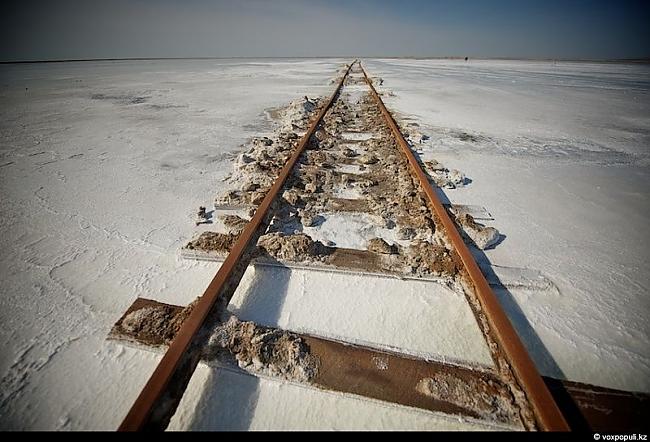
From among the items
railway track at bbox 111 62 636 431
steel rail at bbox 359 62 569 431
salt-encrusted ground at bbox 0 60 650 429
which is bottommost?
salt-encrusted ground at bbox 0 60 650 429

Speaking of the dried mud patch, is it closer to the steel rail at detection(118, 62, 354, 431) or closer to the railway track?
the railway track

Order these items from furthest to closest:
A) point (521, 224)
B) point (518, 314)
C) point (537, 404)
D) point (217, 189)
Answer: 1. point (217, 189)
2. point (521, 224)
3. point (518, 314)
4. point (537, 404)

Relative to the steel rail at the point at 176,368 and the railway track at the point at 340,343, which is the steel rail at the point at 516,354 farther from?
the steel rail at the point at 176,368

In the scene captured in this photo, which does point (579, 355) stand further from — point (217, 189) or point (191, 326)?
point (217, 189)

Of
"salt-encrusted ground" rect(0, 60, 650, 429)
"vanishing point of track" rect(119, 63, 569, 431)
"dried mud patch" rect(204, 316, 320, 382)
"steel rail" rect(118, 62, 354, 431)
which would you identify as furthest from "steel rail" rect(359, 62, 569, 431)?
"steel rail" rect(118, 62, 354, 431)

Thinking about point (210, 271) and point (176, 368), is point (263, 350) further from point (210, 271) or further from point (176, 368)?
point (210, 271)

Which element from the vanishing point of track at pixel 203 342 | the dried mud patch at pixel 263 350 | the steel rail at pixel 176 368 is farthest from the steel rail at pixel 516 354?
the steel rail at pixel 176 368

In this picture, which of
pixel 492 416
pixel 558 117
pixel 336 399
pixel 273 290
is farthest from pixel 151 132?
pixel 558 117

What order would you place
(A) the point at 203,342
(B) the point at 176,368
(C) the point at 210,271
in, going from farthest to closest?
(C) the point at 210,271 < (A) the point at 203,342 < (B) the point at 176,368

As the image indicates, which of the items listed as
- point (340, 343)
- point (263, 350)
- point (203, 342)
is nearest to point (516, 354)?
point (340, 343)
